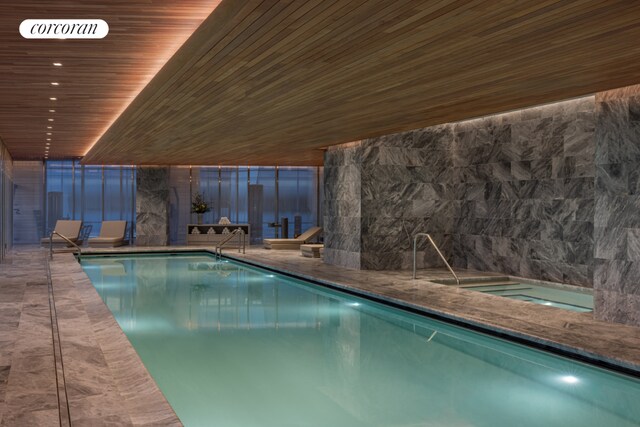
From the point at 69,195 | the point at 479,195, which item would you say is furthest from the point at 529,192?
the point at 69,195

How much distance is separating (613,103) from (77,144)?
13116 mm

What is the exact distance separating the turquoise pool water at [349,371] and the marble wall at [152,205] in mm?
12095

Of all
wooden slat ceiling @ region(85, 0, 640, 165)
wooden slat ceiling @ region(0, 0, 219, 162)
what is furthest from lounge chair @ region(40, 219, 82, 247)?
wooden slat ceiling @ region(85, 0, 640, 165)

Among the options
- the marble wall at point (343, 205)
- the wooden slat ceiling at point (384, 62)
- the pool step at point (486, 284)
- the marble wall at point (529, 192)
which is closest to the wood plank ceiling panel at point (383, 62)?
the wooden slat ceiling at point (384, 62)

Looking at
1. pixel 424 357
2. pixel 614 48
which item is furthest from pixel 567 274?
pixel 614 48

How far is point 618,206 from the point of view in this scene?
698cm

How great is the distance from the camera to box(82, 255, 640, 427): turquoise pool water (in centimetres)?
480

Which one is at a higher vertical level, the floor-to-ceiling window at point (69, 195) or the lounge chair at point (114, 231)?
the floor-to-ceiling window at point (69, 195)

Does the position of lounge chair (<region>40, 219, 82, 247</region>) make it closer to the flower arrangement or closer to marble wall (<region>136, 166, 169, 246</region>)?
marble wall (<region>136, 166, 169, 246</region>)

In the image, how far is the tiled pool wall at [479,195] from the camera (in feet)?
34.9

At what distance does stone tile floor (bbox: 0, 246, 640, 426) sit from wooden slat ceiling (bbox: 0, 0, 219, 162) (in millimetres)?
2770

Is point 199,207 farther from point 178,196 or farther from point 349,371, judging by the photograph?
point 349,371

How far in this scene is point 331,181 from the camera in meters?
14.1

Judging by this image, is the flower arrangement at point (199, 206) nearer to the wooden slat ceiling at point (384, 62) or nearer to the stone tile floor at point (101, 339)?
the stone tile floor at point (101, 339)
